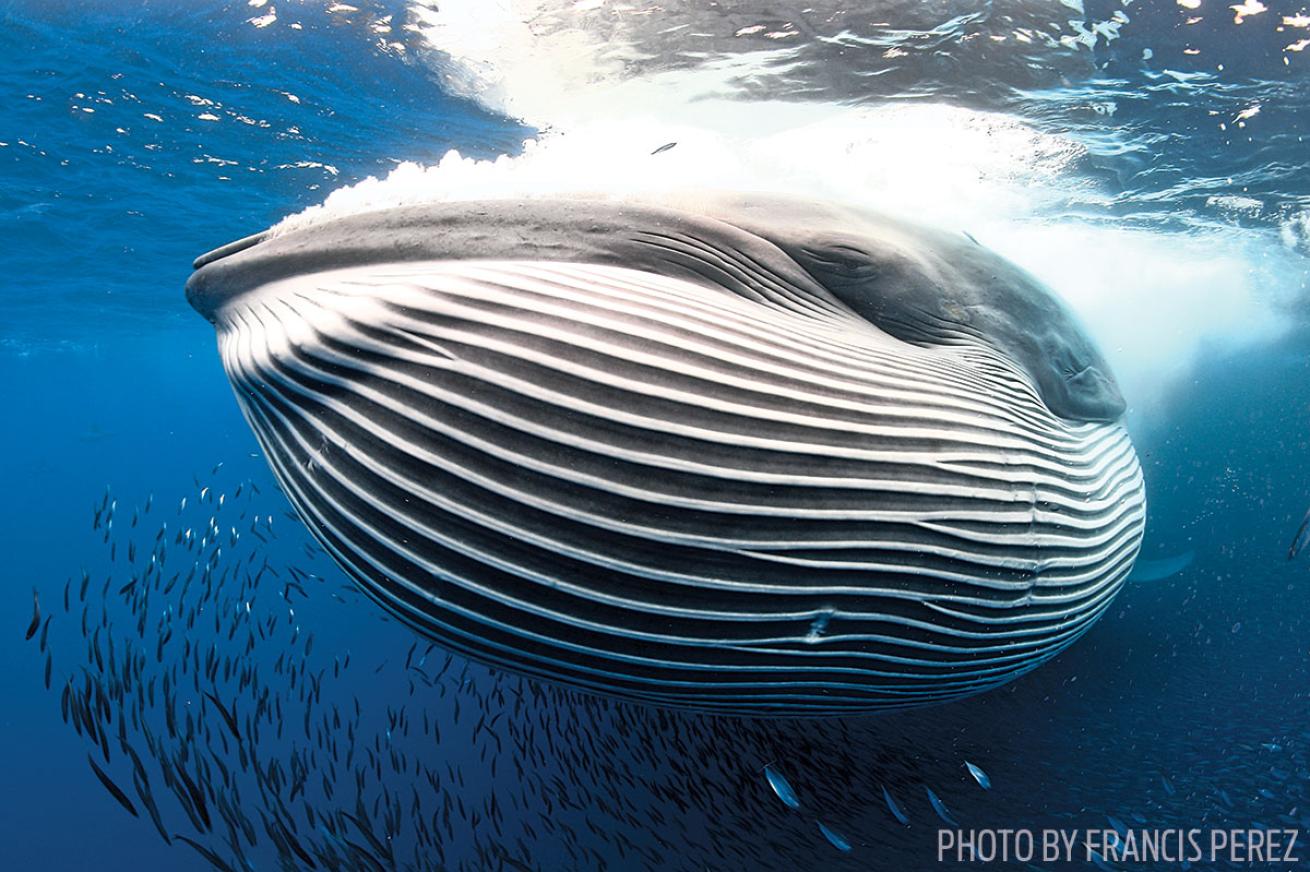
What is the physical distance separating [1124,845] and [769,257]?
3.83 metres

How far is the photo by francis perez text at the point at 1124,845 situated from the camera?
378cm

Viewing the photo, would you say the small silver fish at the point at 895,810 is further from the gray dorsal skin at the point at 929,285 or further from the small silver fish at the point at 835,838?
the gray dorsal skin at the point at 929,285

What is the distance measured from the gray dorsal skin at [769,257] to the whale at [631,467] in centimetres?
2

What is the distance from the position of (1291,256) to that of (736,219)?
3054cm

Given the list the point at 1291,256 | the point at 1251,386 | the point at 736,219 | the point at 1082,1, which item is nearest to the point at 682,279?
the point at 736,219

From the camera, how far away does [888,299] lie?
9.51 feet

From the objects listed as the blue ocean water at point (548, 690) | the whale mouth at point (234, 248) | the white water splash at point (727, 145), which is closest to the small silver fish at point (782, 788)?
the blue ocean water at point (548, 690)

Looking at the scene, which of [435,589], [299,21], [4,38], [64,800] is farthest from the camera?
[4,38]

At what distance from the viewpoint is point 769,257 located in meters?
2.70

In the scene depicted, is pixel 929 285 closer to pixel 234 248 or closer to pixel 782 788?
pixel 234 248

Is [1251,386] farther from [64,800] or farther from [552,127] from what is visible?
[64,800]

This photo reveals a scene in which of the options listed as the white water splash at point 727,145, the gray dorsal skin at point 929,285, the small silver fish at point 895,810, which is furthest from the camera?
the white water splash at point 727,145

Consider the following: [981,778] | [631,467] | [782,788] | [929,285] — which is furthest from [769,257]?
[981,778]

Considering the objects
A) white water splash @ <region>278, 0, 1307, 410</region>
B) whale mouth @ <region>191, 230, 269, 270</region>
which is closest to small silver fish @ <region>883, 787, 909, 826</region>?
white water splash @ <region>278, 0, 1307, 410</region>
